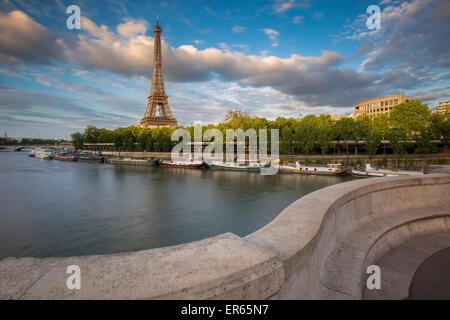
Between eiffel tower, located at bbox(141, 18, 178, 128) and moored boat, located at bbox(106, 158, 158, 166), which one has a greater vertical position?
eiffel tower, located at bbox(141, 18, 178, 128)

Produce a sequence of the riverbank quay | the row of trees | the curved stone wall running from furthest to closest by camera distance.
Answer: the row of trees
the riverbank quay
the curved stone wall

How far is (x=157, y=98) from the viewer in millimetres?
92562

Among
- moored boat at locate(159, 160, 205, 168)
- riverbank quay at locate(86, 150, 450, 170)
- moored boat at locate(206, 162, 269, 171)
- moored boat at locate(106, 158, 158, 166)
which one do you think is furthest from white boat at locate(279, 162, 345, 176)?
moored boat at locate(106, 158, 158, 166)

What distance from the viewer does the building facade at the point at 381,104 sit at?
84981 millimetres

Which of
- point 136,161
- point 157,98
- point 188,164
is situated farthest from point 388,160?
point 157,98

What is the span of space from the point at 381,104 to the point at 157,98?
87.0m

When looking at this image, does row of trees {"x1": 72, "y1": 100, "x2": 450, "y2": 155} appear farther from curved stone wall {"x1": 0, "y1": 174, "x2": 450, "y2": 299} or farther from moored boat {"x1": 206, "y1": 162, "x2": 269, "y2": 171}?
curved stone wall {"x1": 0, "y1": 174, "x2": 450, "y2": 299}

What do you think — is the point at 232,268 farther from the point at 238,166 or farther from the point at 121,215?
the point at 238,166

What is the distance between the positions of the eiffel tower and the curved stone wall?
9352 cm

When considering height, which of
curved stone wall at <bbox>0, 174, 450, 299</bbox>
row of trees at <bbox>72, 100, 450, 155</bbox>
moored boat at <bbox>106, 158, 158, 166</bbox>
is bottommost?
moored boat at <bbox>106, 158, 158, 166</bbox>

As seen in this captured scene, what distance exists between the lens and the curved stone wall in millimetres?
1720

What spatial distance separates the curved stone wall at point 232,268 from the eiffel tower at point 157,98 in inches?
3682

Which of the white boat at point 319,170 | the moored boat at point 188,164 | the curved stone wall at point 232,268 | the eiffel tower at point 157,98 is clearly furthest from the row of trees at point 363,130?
the curved stone wall at point 232,268
